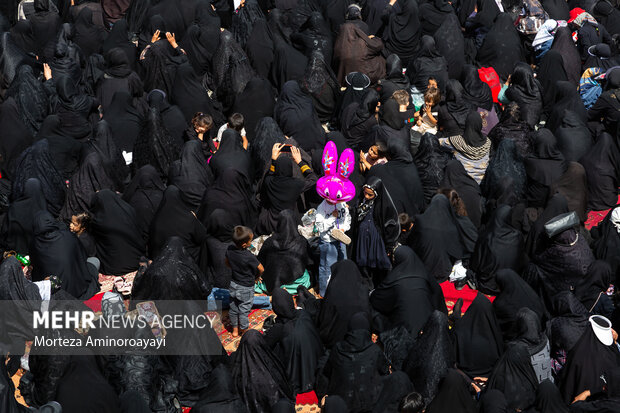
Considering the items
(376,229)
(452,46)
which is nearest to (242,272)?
(376,229)

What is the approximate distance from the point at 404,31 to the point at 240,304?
20.0ft

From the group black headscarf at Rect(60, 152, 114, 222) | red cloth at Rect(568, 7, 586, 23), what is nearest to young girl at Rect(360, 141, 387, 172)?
black headscarf at Rect(60, 152, 114, 222)

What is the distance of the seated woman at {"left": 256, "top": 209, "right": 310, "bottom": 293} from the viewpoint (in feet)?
30.9

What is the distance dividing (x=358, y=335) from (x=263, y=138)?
3.76m

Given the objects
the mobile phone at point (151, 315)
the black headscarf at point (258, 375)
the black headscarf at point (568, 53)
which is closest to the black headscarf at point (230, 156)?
the mobile phone at point (151, 315)

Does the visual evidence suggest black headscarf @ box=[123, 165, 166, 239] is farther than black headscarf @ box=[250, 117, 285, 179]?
No

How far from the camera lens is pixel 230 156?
10695 millimetres

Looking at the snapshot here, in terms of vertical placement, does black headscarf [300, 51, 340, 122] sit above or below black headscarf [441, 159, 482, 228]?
below

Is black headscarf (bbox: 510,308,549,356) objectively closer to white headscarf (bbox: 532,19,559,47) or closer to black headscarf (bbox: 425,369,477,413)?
black headscarf (bbox: 425,369,477,413)

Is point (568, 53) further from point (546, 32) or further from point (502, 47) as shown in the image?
point (502, 47)

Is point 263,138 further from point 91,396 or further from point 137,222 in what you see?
point 91,396

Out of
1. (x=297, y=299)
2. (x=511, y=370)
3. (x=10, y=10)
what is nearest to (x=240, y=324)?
(x=297, y=299)

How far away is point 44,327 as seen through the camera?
8.17 meters

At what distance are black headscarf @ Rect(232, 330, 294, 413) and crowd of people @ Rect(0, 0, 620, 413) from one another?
0.08ft
